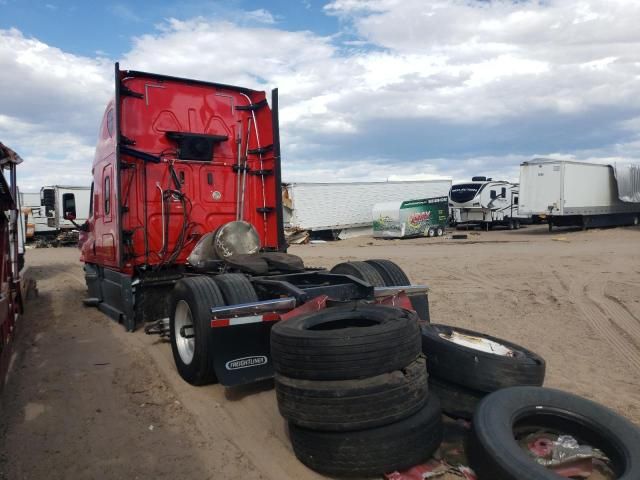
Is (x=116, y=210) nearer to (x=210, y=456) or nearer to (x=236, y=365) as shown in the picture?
(x=236, y=365)

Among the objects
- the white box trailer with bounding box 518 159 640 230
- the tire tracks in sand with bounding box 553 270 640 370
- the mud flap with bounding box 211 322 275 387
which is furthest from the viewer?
the white box trailer with bounding box 518 159 640 230

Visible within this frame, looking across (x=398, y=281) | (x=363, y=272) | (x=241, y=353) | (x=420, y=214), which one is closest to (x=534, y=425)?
(x=241, y=353)

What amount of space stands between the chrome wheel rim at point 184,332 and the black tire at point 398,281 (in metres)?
2.09

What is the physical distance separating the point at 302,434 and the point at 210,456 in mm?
747

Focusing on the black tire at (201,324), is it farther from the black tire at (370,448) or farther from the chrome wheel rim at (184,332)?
the black tire at (370,448)

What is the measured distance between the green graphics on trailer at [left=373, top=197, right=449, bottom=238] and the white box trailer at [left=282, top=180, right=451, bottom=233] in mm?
2076

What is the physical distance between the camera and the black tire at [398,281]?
5.55 meters

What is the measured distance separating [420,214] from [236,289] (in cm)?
2322

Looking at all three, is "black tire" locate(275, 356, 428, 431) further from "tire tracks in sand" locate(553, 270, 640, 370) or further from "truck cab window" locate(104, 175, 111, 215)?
"truck cab window" locate(104, 175, 111, 215)

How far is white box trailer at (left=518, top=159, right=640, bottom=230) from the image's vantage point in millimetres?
23969

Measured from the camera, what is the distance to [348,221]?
30016 millimetres

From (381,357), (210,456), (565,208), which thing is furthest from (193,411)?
(565,208)

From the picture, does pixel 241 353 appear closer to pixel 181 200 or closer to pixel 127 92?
pixel 181 200

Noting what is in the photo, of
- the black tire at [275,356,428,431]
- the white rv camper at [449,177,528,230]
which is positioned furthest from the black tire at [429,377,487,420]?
the white rv camper at [449,177,528,230]
